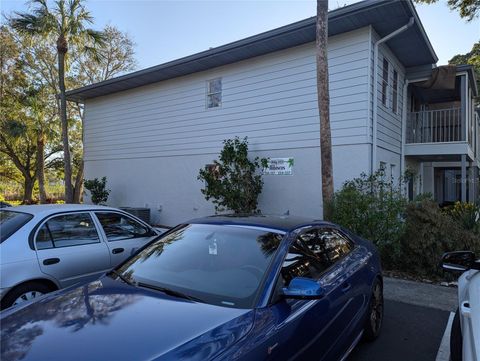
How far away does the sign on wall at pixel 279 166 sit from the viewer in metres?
11.0

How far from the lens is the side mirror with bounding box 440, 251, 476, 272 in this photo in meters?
3.31

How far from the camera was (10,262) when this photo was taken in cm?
404

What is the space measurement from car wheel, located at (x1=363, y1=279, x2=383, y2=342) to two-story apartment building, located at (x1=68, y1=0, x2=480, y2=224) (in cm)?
557

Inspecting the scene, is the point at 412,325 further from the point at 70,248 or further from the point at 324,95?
the point at 324,95

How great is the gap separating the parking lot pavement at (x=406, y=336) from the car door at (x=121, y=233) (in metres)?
2.97

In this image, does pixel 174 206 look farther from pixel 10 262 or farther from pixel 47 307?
pixel 47 307

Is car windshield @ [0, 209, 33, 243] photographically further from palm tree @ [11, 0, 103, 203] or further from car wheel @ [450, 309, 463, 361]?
palm tree @ [11, 0, 103, 203]

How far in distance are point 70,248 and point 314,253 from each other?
291cm

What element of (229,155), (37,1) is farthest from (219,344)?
(37,1)

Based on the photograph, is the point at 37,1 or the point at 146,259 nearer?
the point at 146,259

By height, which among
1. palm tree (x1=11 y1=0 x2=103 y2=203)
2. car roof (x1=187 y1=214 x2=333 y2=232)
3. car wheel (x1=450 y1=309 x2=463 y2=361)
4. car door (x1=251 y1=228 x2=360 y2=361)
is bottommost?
car wheel (x1=450 y1=309 x2=463 y2=361)

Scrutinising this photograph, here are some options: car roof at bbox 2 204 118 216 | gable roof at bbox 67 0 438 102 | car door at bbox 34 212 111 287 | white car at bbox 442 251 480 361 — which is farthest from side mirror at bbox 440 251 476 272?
gable roof at bbox 67 0 438 102

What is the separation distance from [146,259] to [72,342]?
1.35 metres

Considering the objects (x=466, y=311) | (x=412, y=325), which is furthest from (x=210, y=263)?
(x=412, y=325)
